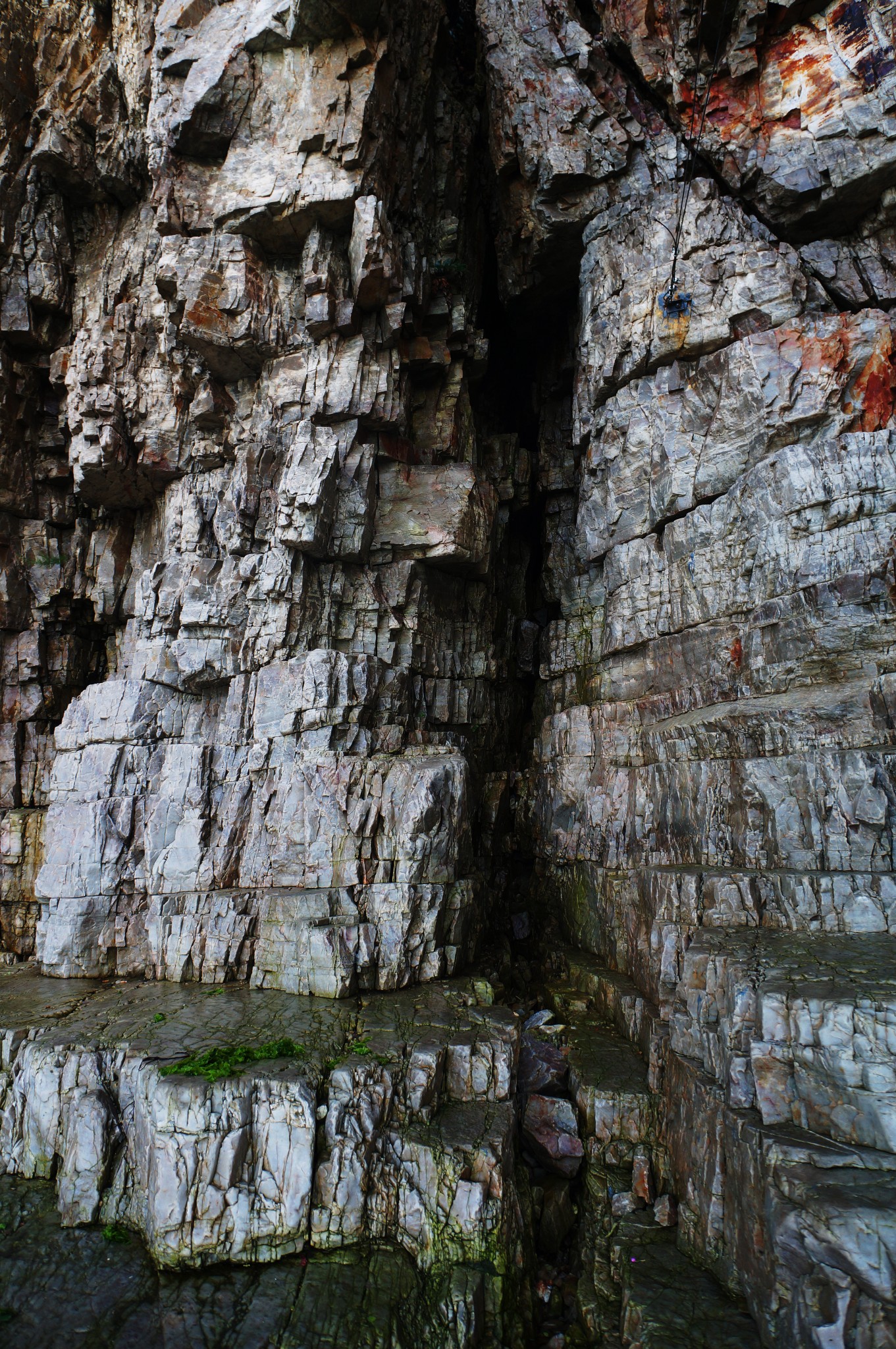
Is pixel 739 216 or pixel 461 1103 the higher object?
pixel 739 216

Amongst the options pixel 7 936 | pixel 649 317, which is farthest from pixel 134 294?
pixel 7 936

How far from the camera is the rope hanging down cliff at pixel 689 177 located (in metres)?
15.7

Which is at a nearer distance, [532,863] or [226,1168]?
[226,1168]

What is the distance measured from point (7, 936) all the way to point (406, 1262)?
13883 mm

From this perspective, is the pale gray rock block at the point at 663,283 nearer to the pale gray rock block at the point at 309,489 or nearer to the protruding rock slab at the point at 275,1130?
the pale gray rock block at the point at 309,489

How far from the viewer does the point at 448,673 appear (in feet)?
60.9

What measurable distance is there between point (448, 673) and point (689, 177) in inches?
509

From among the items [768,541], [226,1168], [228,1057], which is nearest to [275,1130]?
[226,1168]

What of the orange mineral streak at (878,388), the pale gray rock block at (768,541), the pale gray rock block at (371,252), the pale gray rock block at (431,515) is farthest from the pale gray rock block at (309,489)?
the orange mineral streak at (878,388)

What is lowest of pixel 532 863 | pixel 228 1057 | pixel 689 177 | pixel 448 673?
pixel 228 1057

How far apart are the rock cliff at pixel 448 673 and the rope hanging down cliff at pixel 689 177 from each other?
15cm

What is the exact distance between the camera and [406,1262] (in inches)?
345

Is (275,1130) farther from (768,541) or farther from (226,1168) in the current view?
(768,541)

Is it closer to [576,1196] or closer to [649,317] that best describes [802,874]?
[576,1196]
